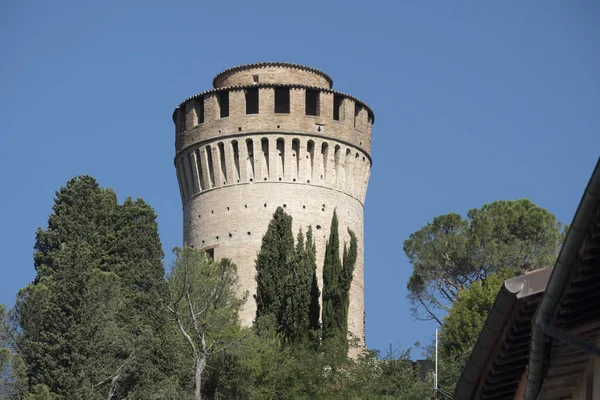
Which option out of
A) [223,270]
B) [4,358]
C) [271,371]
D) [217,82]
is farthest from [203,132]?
[4,358]

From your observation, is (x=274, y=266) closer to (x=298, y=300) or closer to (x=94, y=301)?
(x=298, y=300)

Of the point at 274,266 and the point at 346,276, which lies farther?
the point at 274,266

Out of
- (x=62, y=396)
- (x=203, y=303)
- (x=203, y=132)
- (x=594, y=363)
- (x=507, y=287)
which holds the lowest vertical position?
(x=594, y=363)

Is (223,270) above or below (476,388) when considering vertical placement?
above

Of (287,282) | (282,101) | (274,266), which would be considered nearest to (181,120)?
(282,101)

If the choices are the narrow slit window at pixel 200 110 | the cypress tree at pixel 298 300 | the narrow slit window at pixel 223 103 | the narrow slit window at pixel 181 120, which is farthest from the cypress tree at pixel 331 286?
the narrow slit window at pixel 181 120

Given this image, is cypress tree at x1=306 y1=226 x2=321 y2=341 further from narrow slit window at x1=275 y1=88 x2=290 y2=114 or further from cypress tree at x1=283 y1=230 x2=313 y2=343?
narrow slit window at x1=275 y1=88 x2=290 y2=114

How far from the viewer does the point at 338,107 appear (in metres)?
39.4

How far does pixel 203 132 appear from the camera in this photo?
39.6 meters

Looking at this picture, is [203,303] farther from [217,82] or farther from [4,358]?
[217,82]

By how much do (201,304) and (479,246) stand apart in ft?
36.3

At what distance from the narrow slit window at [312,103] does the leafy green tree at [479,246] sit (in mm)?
5677

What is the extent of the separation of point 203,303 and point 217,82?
31.6ft

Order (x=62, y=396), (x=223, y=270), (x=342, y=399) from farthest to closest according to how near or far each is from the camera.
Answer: (x=223, y=270)
(x=342, y=399)
(x=62, y=396)
